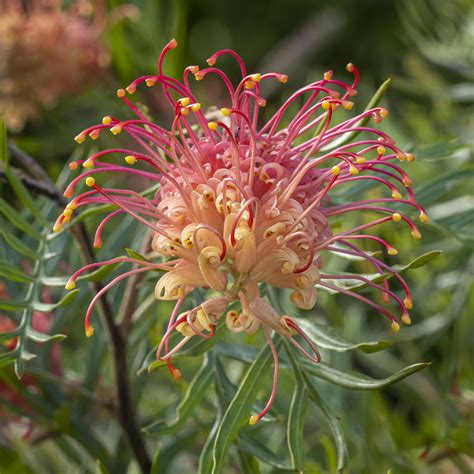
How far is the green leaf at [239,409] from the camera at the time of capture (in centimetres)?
54

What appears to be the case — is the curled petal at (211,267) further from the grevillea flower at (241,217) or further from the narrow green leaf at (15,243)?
the narrow green leaf at (15,243)

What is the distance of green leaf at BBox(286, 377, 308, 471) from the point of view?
553 millimetres

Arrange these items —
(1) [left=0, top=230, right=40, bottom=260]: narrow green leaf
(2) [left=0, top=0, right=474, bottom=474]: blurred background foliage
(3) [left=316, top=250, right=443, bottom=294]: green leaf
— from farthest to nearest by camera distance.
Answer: (2) [left=0, top=0, right=474, bottom=474]: blurred background foliage → (1) [left=0, top=230, right=40, bottom=260]: narrow green leaf → (3) [left=316, top=250, right=443, bottom=294]: green leaf

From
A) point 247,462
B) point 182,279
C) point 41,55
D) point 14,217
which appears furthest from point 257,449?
point 41,55

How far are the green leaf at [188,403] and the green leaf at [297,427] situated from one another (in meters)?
0.08

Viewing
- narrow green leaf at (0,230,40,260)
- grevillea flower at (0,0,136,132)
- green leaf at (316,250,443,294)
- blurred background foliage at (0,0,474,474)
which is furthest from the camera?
grevillea flower at (0,0,136,132)

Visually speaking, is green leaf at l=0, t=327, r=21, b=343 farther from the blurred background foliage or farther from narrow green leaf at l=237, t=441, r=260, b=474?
narrow green leaf at l=237, t=441, r=260, b=474

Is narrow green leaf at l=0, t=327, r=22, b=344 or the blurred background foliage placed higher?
narrow green leaf at l=0, t=327, r=22, b=344

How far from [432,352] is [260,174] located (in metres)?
0.67

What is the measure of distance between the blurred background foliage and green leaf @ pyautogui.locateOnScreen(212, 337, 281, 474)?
6cm

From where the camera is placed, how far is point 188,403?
0.61 metres

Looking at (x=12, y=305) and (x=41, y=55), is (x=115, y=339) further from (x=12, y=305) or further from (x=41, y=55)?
(x=41, y=55)

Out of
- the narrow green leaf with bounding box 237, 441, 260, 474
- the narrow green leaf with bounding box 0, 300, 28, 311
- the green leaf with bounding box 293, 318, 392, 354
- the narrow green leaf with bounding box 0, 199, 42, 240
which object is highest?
the narrow green leaf with bounding box 0, 199, 42, 240

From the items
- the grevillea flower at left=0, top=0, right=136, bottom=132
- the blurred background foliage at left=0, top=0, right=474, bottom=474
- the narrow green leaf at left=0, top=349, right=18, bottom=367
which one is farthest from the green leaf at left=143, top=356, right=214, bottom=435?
the grevillea flower at left=0, top=0, right=136, bottom=132
